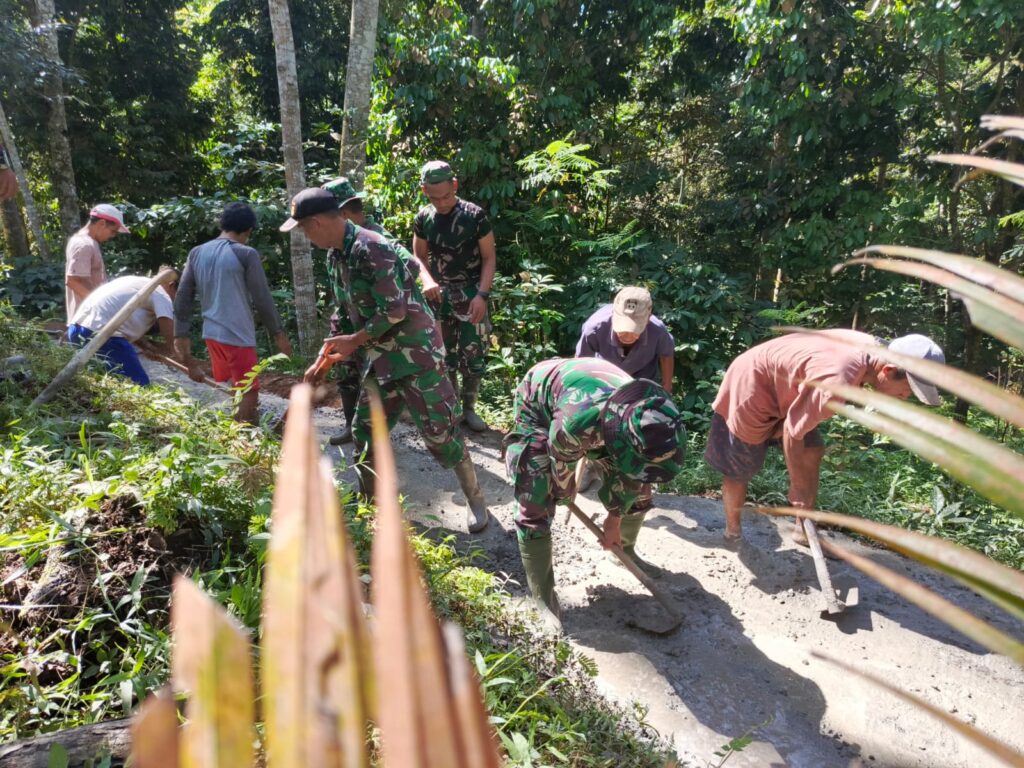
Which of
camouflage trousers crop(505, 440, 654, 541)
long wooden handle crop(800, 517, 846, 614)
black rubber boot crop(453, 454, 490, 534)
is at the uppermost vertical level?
camouflage trousers crop(505, 440, 654, 541)

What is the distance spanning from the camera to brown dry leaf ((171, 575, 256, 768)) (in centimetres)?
24

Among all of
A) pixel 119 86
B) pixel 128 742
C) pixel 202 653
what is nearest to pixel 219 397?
pixel 128 742

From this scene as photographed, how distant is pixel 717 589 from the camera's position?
3715 millimetres

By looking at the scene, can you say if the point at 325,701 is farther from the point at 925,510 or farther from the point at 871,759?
the point at 925,510

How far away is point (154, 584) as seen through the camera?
215cm

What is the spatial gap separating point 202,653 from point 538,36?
901 centimetres

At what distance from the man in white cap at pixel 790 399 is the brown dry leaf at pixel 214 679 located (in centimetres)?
309

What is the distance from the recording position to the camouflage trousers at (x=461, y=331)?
5.01 m

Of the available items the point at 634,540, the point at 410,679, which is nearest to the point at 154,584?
the point at 410,679

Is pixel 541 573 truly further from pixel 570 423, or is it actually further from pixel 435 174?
pixel 435 174

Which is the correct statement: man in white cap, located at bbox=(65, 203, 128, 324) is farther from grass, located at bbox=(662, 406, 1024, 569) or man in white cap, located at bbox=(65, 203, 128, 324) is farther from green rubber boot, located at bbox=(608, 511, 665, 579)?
grass, located at bbox=(662, 406, 1024, 569)

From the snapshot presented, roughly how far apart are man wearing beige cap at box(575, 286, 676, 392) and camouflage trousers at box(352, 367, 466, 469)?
1.12 metres

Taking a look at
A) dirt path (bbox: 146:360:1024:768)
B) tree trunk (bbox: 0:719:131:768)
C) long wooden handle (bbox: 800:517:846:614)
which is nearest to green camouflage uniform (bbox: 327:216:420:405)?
dirt path (bbox: 146:360:1024:768)

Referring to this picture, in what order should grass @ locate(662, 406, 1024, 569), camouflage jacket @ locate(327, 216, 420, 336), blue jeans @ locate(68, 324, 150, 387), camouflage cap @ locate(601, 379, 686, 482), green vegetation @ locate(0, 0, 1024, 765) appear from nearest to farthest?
1. green vegetation @ locate(0, 0, 1024, 765)
2. camouflage cap @ locate(601, 379, 686, 482)
3. camouflage jacket @ locate(327, 216, 420, 336)
4. blue jeans @ locate(68, 324, 150, 387)
5. grass @ locate(662, 406, 1024, 569)
